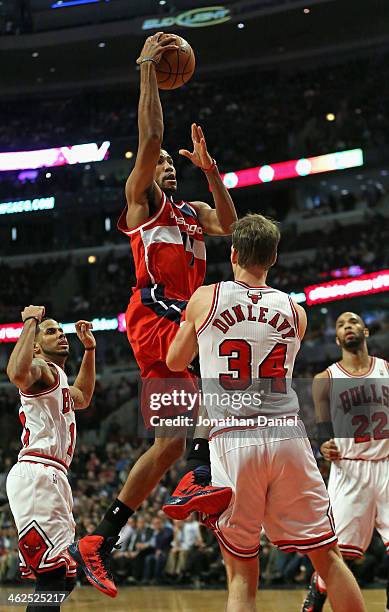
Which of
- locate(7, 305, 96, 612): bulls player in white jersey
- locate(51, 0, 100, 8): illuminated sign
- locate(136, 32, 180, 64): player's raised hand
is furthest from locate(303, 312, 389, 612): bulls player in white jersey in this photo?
locate(51, 0, 100, 8): illuminated sign

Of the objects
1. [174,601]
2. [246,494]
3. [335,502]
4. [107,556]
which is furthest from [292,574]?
[246,494]

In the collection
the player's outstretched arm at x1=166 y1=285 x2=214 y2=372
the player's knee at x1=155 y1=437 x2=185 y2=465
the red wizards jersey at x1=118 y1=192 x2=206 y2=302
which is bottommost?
the player's knee at x1=155 y1=437 x2=185 y2=465

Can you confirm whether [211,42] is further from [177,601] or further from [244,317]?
[244,317]

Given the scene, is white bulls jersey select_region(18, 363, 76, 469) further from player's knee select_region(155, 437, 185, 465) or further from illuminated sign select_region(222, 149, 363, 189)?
illuminated sign select_region(222, 149, 363, 189)

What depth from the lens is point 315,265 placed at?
23.8 meters

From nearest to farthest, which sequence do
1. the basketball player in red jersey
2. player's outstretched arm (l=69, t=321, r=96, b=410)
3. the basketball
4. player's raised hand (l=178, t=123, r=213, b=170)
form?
1. the basketball player in red jersey
2. the basketball
3. player's raised hand (l=178, t=123, r=213, b=170)
4. player's outstretched arm (l=69, t=321, r=96, b=410)

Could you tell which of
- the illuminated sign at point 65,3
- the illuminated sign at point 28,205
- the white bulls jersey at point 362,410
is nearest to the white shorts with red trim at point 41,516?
the white bulls jersey at point 362,410

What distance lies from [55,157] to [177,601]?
18572 mm

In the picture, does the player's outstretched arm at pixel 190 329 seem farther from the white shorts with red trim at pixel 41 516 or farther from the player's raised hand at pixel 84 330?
the player's raised hand at pixel 84 330

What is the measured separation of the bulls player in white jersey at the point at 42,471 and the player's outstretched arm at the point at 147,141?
1.28 m

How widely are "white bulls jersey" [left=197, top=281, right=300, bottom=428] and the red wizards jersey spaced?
47.8 inches

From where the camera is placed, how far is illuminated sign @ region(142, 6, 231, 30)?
Result: 84.5 ft

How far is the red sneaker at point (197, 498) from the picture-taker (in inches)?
166

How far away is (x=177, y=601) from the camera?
442 inches
